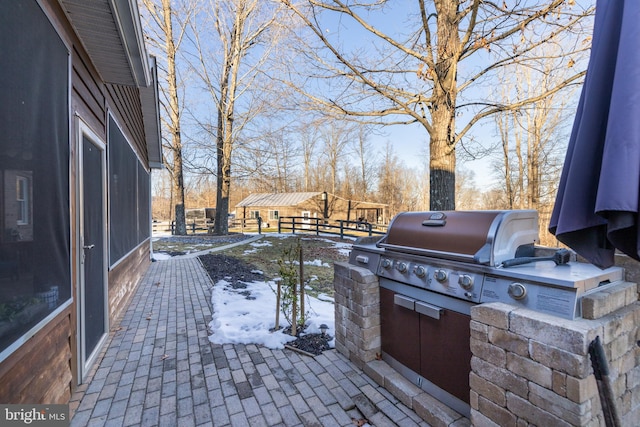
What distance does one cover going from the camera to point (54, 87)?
6.48ft

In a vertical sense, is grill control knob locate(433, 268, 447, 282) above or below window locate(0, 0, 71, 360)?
below

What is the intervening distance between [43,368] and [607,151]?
3.03 m

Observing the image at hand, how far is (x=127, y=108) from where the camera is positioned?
5.05 metres

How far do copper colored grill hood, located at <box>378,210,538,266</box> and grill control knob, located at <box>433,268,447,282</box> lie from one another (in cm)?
9

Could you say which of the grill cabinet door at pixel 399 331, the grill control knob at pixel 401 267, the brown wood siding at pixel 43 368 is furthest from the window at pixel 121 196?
the grill control knob at pixel 401 267

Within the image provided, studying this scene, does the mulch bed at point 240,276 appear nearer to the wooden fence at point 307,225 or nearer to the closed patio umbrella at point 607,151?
the closed patio umbrella at point 607,151

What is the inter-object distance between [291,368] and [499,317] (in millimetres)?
1769

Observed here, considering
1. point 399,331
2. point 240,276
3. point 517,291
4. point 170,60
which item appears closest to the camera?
point 517,291

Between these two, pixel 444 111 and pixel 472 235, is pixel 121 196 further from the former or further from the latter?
pixel 444 111

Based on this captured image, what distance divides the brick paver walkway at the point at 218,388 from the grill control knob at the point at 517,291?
103 cm

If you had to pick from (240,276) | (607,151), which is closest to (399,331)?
(607,151)

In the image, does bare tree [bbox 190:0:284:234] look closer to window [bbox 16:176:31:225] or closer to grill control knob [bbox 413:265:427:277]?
window [bbox 16:176:31:225]

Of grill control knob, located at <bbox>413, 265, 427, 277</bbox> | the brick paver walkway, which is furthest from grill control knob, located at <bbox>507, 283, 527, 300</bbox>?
the brick paver walkway

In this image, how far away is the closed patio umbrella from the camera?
3.32 ft
